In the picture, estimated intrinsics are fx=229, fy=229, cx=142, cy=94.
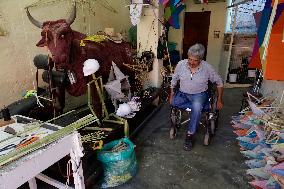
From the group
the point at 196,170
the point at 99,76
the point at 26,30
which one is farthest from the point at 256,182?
the point at 26,30

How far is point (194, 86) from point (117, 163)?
1657mm

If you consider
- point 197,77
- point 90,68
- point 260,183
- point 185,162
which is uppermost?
point 90,68

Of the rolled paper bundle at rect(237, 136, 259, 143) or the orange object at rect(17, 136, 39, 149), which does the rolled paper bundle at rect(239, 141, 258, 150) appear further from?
the orange object at rect(17, 136, 39, 149)

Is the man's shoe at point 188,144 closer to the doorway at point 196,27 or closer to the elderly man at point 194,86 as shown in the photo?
the elderly man at point 194,86

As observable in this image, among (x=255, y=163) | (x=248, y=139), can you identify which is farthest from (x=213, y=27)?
(x=255, y=163)

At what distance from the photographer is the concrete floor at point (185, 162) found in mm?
2818

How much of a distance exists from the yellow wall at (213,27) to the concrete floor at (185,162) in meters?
3.94

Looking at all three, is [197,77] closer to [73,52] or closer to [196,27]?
[73,52]

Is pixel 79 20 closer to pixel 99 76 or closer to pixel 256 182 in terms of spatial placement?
pixel 99 76

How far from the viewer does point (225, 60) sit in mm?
7316

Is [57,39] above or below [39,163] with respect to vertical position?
above

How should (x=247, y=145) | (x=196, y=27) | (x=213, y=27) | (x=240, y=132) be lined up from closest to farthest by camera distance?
(x=247, y=145), (x=240, y=132), (x=213, y=27), (x=196, y=27)

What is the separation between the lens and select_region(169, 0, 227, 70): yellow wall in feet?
23.9

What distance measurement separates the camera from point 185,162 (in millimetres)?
3234
